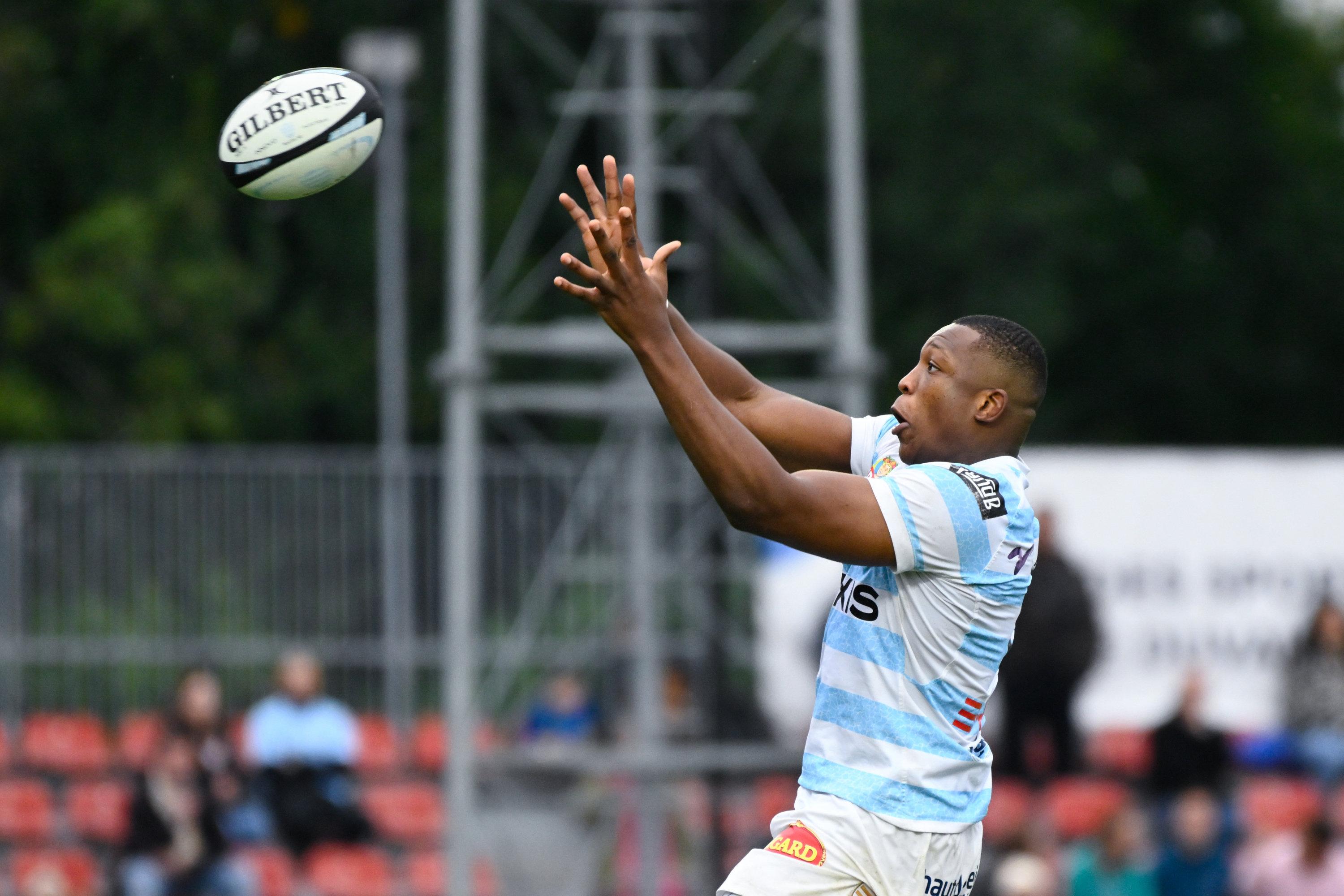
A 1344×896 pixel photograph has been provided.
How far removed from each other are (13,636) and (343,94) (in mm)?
10141

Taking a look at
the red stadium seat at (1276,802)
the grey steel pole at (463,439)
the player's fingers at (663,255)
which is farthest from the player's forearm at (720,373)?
the red stadium seat at (1276,802)

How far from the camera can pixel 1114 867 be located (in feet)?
40.0

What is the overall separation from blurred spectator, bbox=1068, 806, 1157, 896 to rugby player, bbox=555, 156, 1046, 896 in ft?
23.7

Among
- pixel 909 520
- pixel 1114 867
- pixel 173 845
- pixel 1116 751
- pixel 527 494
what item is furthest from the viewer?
pixel 527 494

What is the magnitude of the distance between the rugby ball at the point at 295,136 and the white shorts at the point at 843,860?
7.91ft

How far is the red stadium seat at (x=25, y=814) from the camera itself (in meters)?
14.3

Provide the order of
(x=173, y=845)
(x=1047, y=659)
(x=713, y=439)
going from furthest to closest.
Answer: (x=1047, y=659), (x=173, y=845), (x=713, y=439)

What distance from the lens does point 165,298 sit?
2423 centimetres

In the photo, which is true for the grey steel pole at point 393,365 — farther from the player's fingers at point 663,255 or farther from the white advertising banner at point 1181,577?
the white advertising banner at point 1181,577

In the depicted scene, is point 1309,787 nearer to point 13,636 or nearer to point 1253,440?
point 13,636

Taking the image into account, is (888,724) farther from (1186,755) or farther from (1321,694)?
(1321,694)

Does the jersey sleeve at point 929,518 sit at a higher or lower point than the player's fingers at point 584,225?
lower

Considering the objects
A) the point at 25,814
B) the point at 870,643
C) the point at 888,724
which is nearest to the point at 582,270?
the point at 870,643

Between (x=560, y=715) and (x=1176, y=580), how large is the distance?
15.1ft
